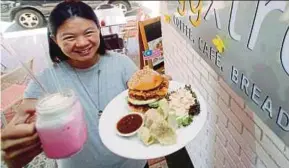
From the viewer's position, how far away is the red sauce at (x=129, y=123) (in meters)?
1.09

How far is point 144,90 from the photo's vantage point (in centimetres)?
A: 130

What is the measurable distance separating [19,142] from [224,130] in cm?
107

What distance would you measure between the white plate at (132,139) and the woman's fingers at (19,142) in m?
0.32

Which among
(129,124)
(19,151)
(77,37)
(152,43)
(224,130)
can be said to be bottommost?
(224,130)

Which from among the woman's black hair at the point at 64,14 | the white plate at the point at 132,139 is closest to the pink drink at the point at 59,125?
the white plate at the point at 132,139

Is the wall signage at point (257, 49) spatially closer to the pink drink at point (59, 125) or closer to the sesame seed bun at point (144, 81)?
the sesame seed bun at point (144, 81)

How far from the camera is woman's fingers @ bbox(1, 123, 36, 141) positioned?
763mm

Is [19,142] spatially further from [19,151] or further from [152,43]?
[152,43]

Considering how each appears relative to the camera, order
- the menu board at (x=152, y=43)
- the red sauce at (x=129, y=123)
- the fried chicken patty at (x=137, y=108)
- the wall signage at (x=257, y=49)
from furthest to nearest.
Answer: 1. the menu board at (x=152, y=43)
2. the fried chicken patty at (x=137, y=108)
3. the red sauce at (x=129, y=123)
4. the wall signage at (x=257, y=49)

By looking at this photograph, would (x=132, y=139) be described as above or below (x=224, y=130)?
above

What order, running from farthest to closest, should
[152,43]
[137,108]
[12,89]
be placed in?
1. [152,43]
2. [137,108]
3. [12,89]

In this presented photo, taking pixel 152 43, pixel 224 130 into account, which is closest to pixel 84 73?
pixel 224 130

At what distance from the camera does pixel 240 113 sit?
49.8 inches

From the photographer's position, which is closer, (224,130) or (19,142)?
(19,142)
